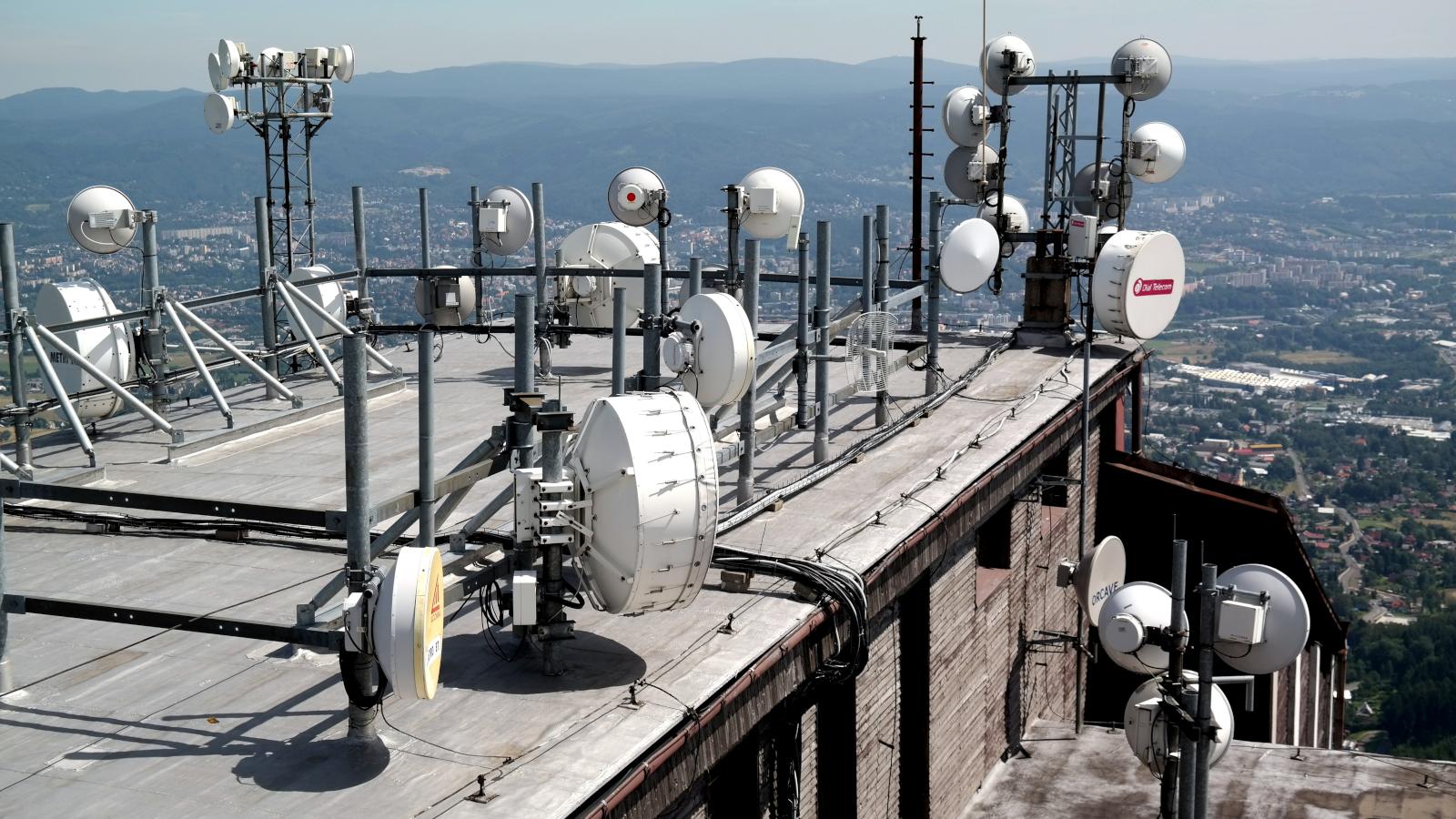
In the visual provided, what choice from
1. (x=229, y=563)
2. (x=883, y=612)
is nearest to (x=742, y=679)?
(x=883, y=612)

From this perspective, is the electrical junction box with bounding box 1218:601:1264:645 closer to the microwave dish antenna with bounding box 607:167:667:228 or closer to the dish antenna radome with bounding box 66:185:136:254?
the microwave dish antenna with bounding box 607:167:667:228

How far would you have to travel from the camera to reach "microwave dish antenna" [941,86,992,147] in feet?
120

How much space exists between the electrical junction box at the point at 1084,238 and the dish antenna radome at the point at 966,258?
182 inches

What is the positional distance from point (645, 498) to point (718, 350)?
565cm

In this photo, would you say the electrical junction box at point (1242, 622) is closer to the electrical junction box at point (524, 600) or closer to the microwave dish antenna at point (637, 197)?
the electrical junction box at point (524, 600)

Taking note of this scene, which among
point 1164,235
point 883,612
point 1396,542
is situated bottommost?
point 1396,542

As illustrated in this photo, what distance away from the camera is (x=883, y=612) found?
781 inches

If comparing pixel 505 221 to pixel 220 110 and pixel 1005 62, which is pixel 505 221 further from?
pixel 1005 62

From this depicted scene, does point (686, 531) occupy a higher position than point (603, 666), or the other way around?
point (686, 531)

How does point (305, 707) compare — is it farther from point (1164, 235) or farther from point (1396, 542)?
point (1396, 542)

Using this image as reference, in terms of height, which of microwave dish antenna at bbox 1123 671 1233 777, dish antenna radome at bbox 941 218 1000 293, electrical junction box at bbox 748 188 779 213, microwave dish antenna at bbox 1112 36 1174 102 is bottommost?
microwave dish antenna at bbox 1123 671 1233 777

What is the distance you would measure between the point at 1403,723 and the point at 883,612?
6713 centimetres

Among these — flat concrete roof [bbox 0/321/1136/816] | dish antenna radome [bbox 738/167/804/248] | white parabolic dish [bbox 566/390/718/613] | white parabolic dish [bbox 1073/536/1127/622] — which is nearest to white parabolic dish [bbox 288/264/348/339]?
flat concrete roof [bbox 0/321/1136/816]

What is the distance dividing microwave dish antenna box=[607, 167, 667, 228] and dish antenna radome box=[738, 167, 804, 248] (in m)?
4.56
